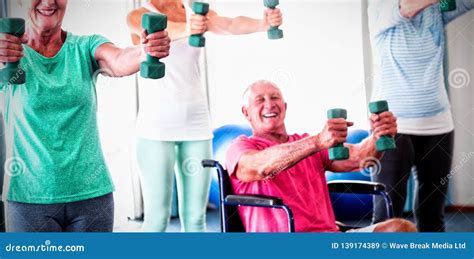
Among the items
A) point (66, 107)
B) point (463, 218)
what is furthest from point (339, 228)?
point (66, 107)

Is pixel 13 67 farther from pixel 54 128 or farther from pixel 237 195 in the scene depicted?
pixel 237 195

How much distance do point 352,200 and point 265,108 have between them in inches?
21.9

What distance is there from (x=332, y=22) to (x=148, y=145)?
986 millimetres

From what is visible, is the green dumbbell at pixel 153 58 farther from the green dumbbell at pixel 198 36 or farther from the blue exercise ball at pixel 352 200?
the blue exercise ball at pixel 352 200

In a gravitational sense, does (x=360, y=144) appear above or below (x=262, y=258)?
above

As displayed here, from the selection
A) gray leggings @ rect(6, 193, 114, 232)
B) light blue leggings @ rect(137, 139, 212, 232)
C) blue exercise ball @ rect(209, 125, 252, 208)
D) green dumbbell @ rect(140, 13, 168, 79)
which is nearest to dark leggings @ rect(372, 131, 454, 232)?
blue exercise ball @ rect(209, 125, 252, 208)

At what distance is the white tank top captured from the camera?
3.17m

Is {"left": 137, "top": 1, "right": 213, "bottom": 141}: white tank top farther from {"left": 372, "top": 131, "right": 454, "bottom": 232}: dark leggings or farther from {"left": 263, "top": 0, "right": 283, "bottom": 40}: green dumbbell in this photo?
{"left": 372, "top": 131, "right": 454, "bottom": 232}: dark leggings

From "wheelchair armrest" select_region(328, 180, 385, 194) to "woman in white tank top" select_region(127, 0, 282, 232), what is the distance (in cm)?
58

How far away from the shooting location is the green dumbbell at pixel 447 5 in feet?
10.5

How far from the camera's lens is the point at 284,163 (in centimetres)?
308

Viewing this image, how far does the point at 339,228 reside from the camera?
3184 millimetres

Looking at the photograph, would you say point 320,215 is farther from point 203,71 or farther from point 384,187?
point 203,71

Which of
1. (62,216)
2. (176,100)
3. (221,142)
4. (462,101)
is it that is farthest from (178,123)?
(462,101)
